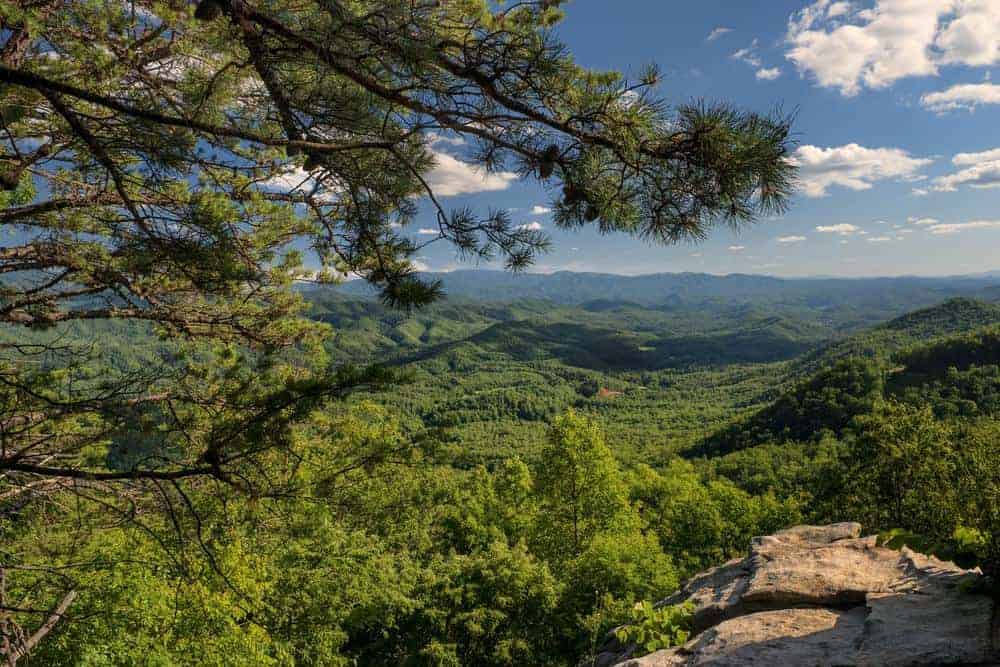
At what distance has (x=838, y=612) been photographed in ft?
14.9

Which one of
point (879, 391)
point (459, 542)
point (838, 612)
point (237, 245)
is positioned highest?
point (237, 245)

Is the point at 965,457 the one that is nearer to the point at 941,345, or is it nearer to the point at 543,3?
the point at 543,3

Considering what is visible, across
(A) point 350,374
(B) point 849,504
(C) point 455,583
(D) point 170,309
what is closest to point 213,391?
(D) point 170,309

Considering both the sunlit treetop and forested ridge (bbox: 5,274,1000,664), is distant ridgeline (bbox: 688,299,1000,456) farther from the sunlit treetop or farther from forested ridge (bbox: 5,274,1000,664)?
the sunlit treetop

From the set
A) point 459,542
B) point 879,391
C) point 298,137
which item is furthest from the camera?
point 879,391

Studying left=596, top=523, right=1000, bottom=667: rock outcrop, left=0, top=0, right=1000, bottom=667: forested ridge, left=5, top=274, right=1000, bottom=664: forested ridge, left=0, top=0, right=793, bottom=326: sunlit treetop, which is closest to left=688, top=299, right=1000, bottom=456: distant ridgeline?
left=5, top=274, right=1000, bottom=664: forested ridge

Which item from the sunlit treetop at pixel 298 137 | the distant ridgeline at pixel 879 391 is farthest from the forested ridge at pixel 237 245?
the distant ridgeline at pixel 879 391

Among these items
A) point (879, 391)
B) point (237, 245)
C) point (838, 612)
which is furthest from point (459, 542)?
point (879, 391)

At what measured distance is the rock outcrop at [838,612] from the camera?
3.24 meters

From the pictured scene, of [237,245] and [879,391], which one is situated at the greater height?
[237,245]

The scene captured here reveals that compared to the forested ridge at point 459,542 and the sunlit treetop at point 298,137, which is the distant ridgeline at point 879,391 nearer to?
the forested ridge at point 459,542

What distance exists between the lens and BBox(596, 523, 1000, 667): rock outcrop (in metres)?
3.24

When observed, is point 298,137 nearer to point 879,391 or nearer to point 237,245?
point 237,245

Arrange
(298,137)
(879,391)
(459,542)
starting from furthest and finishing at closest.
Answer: (879,391) → (459,542) → (298,137)
